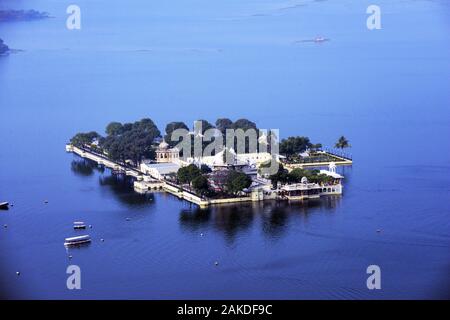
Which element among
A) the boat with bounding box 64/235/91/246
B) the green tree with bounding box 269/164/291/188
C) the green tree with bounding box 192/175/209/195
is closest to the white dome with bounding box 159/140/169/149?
the green tree with bounding box 192/175/209/195

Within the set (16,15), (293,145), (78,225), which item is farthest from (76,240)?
(16,15)

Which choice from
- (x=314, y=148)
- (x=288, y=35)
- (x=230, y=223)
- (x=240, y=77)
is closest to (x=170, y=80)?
(x=240, y=77)

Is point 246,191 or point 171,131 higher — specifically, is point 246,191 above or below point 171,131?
below

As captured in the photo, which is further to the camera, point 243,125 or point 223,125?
point 223,125

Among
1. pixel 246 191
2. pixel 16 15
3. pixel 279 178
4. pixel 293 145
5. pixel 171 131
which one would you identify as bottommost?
pixel 246 191

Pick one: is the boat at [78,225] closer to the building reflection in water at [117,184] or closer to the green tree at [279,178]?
the building reflection in water at [117,184]

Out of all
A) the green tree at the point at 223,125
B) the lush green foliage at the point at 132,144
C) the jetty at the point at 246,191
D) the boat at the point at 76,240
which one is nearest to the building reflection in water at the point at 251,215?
the jetty at the point at 246,191

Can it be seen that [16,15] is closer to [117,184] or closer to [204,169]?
[117,184]
